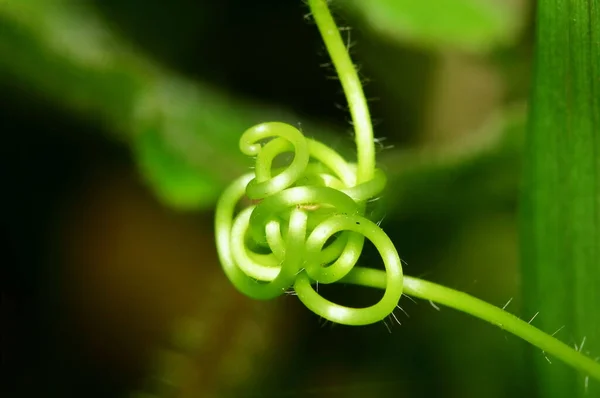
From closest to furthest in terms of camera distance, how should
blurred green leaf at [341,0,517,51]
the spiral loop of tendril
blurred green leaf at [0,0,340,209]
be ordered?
the spiral loop of tendril → blurred green leaf at [0,0,340,209] → blurred green leaf at [341,0,517,51]

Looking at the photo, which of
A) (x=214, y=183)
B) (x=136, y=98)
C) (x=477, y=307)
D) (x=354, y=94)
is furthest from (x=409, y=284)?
(x=136, y=98)

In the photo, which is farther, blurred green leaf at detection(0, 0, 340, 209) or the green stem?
blurred green leaf at detection(0, 0, 340, 209)

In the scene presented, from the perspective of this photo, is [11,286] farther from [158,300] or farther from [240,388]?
[240,388]

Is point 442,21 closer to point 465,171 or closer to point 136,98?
point 465,171

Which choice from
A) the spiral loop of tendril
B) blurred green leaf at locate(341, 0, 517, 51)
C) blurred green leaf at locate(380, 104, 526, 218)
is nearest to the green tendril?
the spiral loop of tendril

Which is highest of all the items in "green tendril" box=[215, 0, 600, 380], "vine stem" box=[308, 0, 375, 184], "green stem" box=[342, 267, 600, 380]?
"vine stem" box=[308, 0, 375, 184]

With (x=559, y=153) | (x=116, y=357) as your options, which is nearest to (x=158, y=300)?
(x=116, y=357)

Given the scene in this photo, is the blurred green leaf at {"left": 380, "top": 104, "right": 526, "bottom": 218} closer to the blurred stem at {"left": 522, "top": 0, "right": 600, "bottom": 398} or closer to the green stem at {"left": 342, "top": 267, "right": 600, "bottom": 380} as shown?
the blurred stem at {"left": 522, "top": 0, "right": 600, "bottom": 398}

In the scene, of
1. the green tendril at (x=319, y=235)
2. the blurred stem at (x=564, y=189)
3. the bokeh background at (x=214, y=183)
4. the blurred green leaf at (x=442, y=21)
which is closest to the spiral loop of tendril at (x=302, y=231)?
the green tendril at (x=319, y=235)
